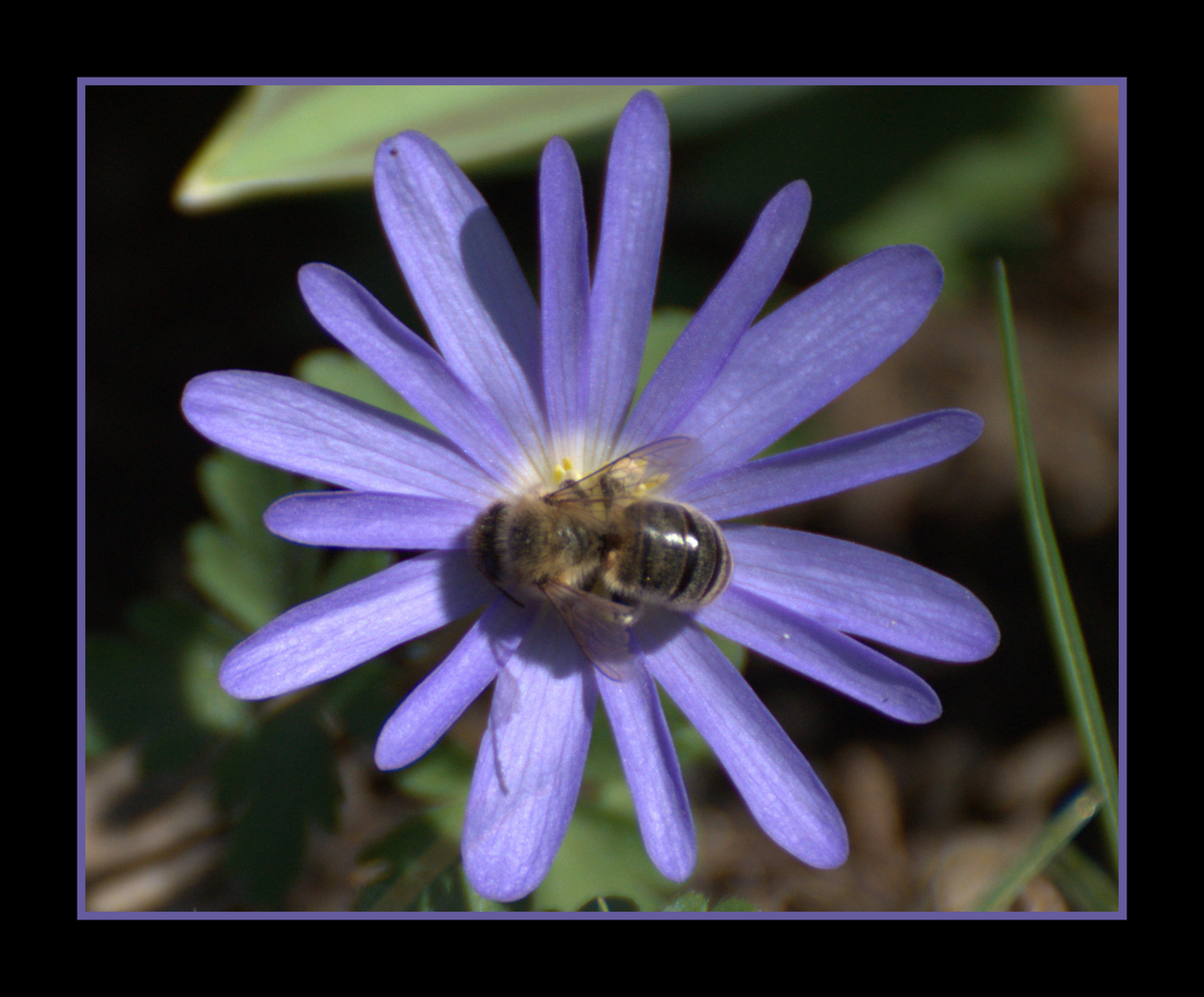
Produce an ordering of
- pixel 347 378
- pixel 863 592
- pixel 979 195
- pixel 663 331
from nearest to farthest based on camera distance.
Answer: pixel 863 592 < pixel 347 378 < pixel 663 331 < pixel 979 195

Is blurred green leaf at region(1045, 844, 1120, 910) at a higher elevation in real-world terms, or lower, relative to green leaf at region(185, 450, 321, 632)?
lower

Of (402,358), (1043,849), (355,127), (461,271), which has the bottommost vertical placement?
(1043,849)

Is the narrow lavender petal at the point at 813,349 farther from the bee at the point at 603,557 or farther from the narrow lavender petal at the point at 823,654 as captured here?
the narrow lavender petal at the point at 823,654

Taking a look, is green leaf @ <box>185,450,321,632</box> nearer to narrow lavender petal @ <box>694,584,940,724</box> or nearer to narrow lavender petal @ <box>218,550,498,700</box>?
narrow lavender petal @ <box>218,550,498,700</box>

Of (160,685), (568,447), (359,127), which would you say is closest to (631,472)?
(568,447)

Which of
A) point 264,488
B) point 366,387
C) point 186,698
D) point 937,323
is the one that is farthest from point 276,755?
point 937,323

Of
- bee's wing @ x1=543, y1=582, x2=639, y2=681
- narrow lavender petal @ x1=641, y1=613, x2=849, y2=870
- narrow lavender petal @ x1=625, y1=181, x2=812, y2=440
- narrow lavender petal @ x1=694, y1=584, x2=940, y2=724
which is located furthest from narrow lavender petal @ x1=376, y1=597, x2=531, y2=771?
narrow lavender petal @ x1=625, y1=181, x2=812, y2=440

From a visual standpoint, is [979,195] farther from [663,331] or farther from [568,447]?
[568,447]

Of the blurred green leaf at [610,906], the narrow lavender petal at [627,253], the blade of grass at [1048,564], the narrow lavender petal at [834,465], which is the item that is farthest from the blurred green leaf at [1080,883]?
the narrow lavender petal at [627,253]
